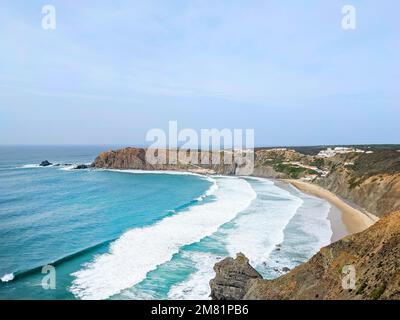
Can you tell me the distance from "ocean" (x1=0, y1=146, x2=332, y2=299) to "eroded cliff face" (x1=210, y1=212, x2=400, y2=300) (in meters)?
6.10

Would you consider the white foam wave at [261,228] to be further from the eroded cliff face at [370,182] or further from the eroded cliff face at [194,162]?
the eroded cliff face at [194,162]

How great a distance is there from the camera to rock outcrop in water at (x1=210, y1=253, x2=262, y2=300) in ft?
71.5

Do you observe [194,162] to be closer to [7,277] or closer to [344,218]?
[344,218]

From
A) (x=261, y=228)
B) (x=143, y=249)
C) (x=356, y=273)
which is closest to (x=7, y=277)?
(x=143, y=249)

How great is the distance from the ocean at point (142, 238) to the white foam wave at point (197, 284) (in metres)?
0.07

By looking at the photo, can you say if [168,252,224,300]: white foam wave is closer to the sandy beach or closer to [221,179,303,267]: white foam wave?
[221,179,303,267]: white foam wave

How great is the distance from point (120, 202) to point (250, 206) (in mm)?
20492

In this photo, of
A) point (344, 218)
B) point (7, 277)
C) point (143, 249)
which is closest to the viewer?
point (7, 277)

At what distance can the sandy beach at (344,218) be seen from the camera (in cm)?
4100

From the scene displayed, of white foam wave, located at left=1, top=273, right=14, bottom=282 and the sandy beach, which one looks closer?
white foam wave, located at left=1, top=273, right=14, bottom=282

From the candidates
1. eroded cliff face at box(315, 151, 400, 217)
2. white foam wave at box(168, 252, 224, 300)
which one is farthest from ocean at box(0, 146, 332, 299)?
eroded cliff face at box(315, 151, 400, 217)

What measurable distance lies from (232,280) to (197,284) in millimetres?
3982

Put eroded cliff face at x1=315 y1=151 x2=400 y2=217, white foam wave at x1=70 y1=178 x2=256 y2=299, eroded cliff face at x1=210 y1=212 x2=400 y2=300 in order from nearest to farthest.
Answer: eroded cliff face at x1=210 y1=212 x2=400 y2=300, white foam wave at x1=70 y1=178 x2=256 y2=299, eroded cliff face at x1=315 y1=151 x2=400 y2=217

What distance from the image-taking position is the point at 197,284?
2519 centimetres
